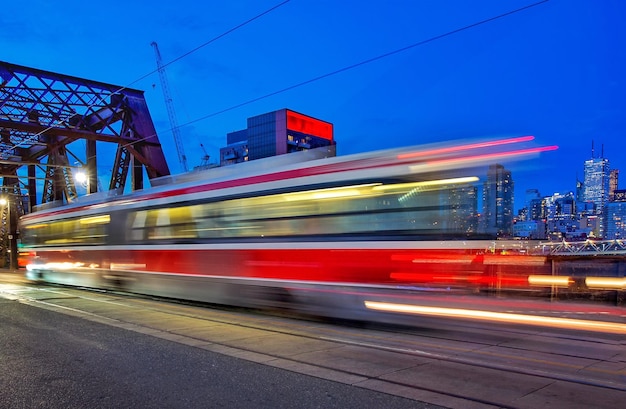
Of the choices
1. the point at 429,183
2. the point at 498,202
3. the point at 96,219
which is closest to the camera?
the point at 498,202

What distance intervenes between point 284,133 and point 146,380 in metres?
81.2

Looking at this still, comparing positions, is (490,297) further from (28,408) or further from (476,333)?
(28,408)

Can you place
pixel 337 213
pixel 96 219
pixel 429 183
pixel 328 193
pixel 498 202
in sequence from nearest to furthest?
pixel 498 202, pixel 429 183, pixel 337 213, pixel 328 193, pixel 96 219

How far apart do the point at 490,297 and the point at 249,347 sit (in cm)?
376

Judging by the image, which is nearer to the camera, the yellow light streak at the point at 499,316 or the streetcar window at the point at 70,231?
the yellow light streak at the point at 499,316

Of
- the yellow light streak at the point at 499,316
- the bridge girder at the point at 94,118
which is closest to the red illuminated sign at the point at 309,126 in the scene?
the bridge girder at the point at 94,118

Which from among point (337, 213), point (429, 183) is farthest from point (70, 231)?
point (429, 183)

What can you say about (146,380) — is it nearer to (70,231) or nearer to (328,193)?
(328,193)

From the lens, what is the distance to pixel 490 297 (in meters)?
7.11

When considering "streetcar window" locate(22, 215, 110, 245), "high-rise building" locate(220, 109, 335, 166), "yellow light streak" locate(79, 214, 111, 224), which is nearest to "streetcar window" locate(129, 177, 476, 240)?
"yellow light streak" locate(79, 214, 111, 224)

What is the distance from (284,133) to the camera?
85375 millimetres

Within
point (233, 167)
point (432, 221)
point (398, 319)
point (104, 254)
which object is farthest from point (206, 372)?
point (104, 254)

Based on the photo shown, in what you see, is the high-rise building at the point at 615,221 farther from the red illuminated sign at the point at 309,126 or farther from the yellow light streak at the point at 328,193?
the red illuminated sign at the point at 309,126

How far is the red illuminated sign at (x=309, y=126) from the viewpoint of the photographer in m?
86.2
